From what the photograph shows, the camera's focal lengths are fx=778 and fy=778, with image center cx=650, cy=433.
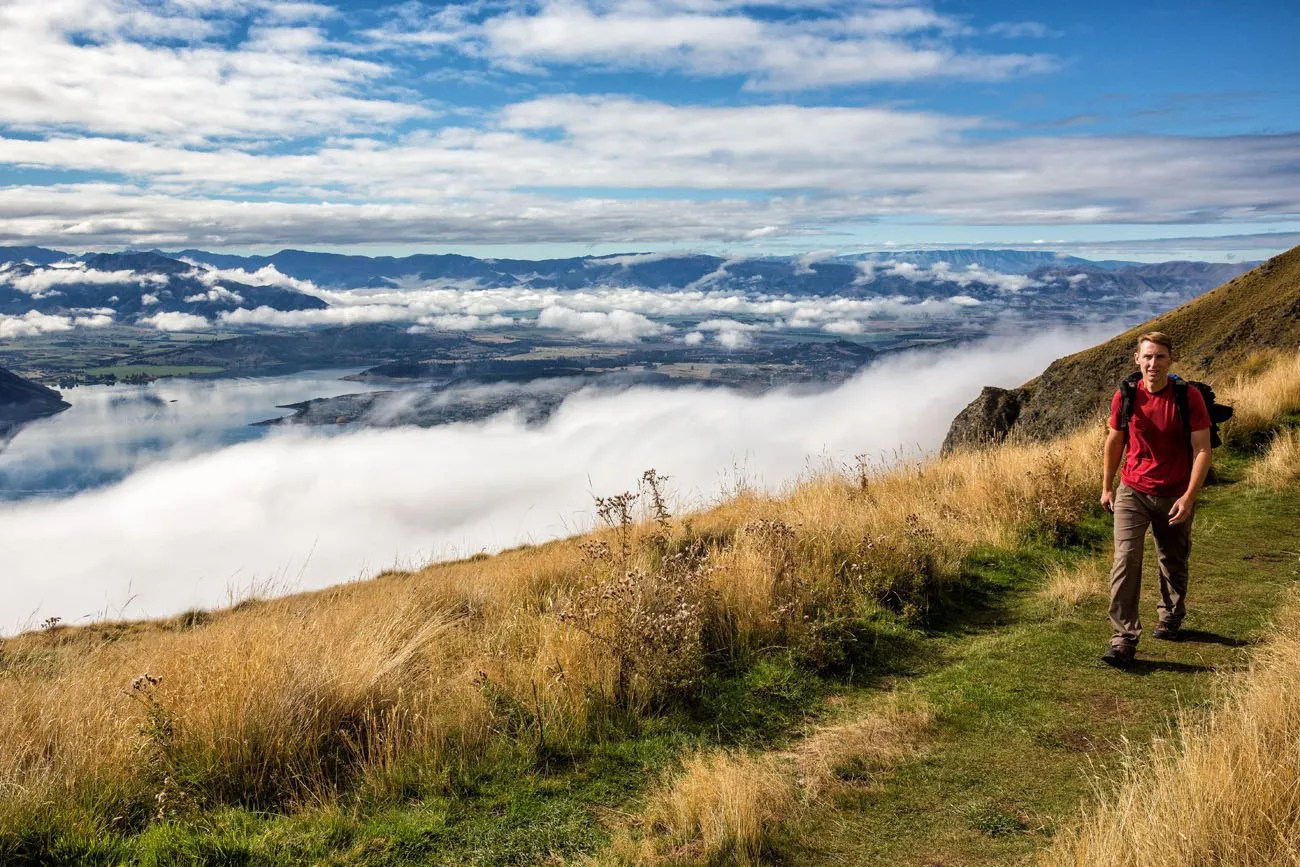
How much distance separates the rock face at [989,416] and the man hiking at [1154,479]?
1584cm

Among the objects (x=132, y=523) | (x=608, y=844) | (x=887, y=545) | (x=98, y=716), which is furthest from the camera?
(x=132, y=523)

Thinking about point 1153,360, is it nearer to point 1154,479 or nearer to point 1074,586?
point 1154,479

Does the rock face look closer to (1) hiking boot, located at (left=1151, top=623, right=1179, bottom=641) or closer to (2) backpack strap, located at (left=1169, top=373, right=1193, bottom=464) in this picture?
(1) hiking boot, located at (left=1151, top=623, right=1179, bottom=641)

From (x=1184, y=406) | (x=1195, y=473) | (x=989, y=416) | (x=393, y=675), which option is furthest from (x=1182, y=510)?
(x=989, y=416)

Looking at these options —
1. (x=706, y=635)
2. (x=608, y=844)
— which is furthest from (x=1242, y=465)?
(x=608, y=844)

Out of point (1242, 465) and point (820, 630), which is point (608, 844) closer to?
point (820, 630)

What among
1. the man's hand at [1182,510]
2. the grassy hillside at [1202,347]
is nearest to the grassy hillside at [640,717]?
the man's hand at [1182,510]

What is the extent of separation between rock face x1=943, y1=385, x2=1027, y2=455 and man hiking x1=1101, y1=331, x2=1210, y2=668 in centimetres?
1584

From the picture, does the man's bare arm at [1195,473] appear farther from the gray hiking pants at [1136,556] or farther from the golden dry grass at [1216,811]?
the golden dry grass at [1216,811]

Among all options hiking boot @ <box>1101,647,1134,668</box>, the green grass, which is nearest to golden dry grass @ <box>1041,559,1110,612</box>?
the green grass

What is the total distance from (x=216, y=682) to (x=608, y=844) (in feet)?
8.99

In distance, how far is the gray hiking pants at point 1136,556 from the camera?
18.5 feet

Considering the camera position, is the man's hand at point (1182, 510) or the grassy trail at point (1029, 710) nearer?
the grassy trail at point (1029, 710)

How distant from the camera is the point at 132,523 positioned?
643 feet
